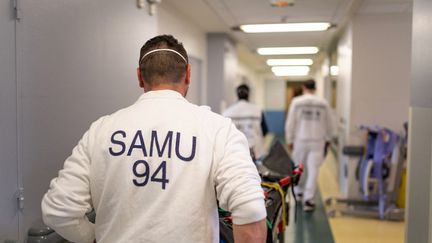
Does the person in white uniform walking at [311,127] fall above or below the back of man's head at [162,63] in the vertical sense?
below

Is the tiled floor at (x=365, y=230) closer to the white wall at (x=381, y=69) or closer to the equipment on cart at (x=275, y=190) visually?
the equipment on cart at (x=275, y=190)

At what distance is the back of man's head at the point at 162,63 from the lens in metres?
1.51

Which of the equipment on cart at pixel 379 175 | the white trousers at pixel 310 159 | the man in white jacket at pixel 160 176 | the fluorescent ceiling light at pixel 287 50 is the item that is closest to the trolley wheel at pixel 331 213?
the equipment on cart at pixel 379 175

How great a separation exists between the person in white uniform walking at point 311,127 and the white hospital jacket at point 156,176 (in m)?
4.12

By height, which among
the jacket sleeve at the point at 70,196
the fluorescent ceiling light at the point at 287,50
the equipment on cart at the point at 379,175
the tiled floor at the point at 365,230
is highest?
the fluorescent ceiling light at the point at 287,50

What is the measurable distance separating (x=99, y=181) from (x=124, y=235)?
0.21 meters

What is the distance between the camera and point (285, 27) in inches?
241

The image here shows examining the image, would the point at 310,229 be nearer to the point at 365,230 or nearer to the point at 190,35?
the point at 365,230

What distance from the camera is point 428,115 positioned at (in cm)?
236

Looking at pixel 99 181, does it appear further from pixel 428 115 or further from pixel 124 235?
pixel 428 115

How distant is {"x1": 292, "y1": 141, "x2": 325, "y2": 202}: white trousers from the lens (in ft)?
17.6

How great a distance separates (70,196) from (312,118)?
14.4 ft

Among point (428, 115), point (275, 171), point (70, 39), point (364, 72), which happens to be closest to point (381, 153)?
point (364, 72)

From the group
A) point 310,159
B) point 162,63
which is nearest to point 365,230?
point 310,159
